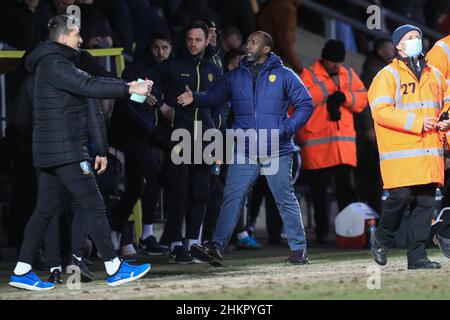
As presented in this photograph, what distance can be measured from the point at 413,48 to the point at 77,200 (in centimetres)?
278

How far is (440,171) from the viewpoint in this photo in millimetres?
10602

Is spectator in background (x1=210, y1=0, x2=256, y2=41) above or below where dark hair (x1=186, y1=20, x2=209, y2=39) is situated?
above

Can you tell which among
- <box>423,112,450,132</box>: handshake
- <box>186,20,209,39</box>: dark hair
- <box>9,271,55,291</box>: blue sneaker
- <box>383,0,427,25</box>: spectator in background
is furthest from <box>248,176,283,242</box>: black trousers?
<box>383,0,427,25</box>: spectator in background

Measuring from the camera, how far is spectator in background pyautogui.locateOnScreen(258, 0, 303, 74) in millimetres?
16625

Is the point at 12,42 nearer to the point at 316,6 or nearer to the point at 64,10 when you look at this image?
the point at 64,10

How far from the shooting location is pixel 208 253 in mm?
11578

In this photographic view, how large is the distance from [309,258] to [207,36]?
7.07ft

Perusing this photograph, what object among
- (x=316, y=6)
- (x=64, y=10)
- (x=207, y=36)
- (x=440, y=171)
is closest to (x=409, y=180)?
(x=440, y=171)

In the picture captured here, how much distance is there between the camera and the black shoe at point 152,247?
13523mm

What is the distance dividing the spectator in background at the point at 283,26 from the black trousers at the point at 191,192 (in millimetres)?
4133

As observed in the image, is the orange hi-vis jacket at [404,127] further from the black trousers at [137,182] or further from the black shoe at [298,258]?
the black trousers at [137,182]

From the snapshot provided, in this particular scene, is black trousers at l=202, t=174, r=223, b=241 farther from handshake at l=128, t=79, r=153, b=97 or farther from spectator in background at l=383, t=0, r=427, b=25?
spectator in background at l=383, t=0, r=427, b=25

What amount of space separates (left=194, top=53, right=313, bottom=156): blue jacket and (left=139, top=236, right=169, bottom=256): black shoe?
2.10 meters

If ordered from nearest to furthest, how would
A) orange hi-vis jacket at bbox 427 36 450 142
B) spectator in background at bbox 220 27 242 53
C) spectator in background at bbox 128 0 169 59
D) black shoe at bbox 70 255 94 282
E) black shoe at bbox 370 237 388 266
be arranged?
black shoe at bbox 70 255 94 282
black shoe at bbox 370 237 388 266
orange hi-vis jacket at bbox 427 36 450 142
spectator in background at bbox 128 0 169 59
spectator in background at bbox 220 27 242 53
